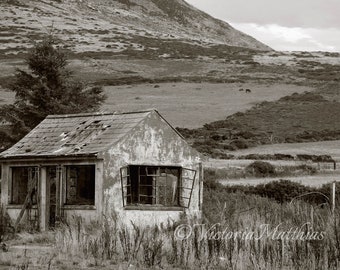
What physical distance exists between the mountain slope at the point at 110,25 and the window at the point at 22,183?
273ft

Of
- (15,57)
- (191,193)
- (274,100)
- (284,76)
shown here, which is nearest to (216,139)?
(274,100)

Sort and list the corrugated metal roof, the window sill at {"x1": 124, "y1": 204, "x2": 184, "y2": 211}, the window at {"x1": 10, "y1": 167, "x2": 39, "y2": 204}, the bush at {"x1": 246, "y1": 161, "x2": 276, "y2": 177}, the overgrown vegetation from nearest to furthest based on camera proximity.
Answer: the window sill at {"x1": 124, "y1": 204, "x2": 184, "y2": 211}, the corrugated metal roof, the window at {"x1": 10, "y1": 167, "x2": 39, "y2": 204}, the bush at {"x1": 246, "y1": 161, "x2": 276, "y2": 177}, the overgrown vegetation

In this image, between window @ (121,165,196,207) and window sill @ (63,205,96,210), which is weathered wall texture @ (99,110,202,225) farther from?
window sill @ (63,205,96,210)

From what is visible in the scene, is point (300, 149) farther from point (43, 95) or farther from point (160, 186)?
point (160, 186)

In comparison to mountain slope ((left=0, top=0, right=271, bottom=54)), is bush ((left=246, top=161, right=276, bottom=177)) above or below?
below

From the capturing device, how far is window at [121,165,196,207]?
79.4 feet

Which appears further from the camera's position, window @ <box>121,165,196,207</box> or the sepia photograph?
window @ <box>121,165,196,207</box>

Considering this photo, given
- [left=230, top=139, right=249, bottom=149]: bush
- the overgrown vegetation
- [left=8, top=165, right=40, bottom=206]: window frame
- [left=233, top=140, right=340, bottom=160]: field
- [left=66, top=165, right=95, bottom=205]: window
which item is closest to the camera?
[left=66, top=165, right=95, bottom=205]: window

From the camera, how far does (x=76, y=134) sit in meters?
24.7

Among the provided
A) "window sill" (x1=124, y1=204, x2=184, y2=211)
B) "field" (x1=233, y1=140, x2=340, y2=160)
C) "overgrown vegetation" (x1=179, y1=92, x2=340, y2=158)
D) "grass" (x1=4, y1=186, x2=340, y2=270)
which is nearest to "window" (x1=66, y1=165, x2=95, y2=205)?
"window sill" (x1=124, y1=204, x2=184, y2=211)

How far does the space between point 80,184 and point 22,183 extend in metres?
1.76

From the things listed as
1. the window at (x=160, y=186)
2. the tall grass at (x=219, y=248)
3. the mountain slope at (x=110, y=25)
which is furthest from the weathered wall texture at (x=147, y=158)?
the mountain slope at (x=110, y=25)

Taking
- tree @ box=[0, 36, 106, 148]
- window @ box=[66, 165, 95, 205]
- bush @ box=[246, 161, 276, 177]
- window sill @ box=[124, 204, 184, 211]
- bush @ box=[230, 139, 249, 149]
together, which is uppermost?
tree @ box=[0, 36, 106, 148]

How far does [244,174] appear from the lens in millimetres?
39312
